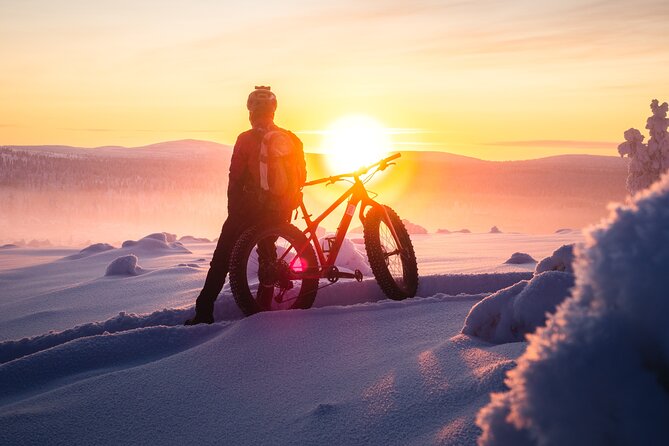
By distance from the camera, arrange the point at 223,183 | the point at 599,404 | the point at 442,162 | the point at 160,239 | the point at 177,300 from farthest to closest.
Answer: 1. the point at 442,162
2. the point at 223,183
3. the point at 160,239
4. the point at 177,300
5. the point at 599,404

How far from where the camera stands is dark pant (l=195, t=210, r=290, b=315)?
17.3 ft

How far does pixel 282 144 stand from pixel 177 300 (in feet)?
8.82

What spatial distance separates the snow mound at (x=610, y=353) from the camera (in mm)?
1305

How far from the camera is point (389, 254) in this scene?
5.70m

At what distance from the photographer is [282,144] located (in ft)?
17.4

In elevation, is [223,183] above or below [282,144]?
above

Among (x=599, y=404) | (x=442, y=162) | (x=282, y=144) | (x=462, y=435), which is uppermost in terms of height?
(x=442, y=162)

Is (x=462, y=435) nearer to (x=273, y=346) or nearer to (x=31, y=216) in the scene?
(x=273, y=346)

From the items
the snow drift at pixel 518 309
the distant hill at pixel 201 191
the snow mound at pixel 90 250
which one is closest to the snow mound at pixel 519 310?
the snow drift at pixel 518 309

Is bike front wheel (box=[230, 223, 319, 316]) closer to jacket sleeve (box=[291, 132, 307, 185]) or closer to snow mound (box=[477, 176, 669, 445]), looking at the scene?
jacket sleeve (box=[291, 132, 307, 185])

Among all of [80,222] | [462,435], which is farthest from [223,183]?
[462,435]

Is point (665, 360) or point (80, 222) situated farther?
point (80, 222)

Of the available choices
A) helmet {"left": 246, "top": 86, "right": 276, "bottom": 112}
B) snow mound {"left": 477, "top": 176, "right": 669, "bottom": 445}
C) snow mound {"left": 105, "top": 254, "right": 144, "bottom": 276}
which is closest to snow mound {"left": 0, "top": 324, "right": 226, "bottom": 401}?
helmet {"left": 246, "top": 86, "right": 276, "bottom": 112}

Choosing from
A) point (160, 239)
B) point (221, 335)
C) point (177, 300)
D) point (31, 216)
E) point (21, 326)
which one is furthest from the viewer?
point (31, 216)
